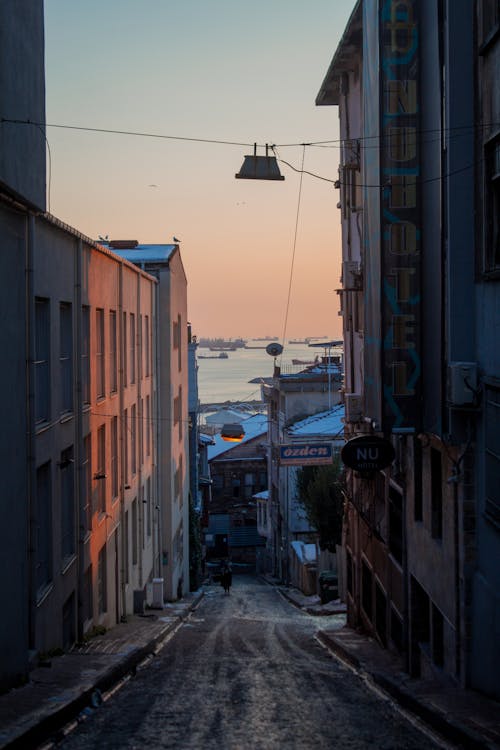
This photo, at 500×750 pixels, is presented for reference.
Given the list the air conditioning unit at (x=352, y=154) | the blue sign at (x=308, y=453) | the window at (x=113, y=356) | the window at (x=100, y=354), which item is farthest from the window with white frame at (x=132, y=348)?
the air conditioning unit at (x=352, y=154)

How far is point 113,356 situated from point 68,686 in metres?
12.1

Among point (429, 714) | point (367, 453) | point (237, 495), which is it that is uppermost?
point (367, 453)

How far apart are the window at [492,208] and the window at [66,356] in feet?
25.3

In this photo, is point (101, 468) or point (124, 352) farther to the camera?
point (124, 352)

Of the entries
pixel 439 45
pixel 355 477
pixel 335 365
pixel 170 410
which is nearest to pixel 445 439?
pixel 439 45

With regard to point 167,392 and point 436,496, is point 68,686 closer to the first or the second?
point 436,496

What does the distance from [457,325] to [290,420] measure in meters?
38.0

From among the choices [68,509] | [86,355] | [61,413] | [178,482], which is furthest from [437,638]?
[178,482]

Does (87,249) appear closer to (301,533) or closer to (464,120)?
(464,120)

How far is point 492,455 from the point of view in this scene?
456 inches

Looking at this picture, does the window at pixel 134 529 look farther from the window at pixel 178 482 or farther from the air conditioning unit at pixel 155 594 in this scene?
the window at pixel 178 482

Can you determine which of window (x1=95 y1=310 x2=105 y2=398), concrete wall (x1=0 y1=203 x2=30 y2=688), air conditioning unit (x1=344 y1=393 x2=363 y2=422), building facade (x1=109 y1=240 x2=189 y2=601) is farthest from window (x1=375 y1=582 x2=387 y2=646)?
building facade (x1=109 y1=240 x2=189 y2=601)

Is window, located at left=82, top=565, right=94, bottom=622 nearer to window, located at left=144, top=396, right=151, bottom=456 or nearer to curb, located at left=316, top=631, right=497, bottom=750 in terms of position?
curb, located at left=316, top=631, right=497, bottom=750

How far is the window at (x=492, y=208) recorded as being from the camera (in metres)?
11.3
